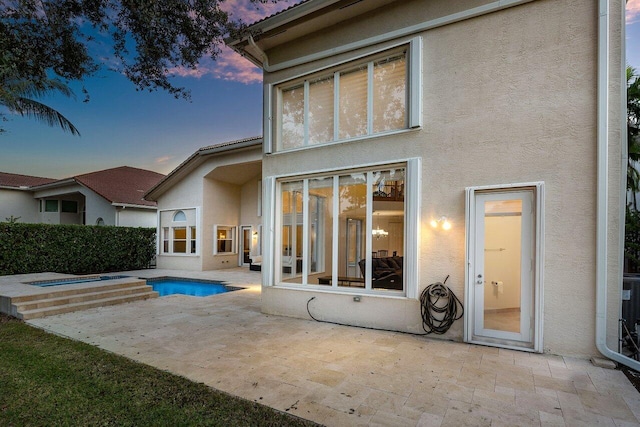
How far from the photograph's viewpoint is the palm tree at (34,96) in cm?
481

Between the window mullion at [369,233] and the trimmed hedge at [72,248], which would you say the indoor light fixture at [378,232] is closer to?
the window mullion at [369,233]

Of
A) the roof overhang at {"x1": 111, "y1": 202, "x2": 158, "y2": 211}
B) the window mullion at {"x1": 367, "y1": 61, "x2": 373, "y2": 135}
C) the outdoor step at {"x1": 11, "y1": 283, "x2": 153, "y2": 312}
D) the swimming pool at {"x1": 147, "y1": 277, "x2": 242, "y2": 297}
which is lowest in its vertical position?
the swimming pool at {"x1": 147, "y1": 277, "x2": 242, "y2": 297}

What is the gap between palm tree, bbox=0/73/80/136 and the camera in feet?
15.8

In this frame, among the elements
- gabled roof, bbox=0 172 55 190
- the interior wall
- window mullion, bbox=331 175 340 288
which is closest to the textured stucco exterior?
window mullion, bbox=331 175 340 288

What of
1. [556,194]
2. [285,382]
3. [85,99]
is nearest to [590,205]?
[556,194]

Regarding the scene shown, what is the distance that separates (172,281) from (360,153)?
12.3 metres

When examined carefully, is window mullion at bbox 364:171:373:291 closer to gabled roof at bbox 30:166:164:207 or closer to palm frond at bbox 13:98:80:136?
palm frond at bbox 13:98:80:136

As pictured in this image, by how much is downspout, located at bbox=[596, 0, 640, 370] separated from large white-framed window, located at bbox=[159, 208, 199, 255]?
1614 centimetres

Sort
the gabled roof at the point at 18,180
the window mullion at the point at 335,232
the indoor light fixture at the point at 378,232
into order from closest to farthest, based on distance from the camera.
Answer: the indoor light fixture at the point at 378,232, the window mullion at the point at 335,232, the gabled roof at the point at 18,180

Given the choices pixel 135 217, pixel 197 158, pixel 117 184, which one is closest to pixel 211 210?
pixel 197 158

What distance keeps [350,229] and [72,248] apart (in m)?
14.0

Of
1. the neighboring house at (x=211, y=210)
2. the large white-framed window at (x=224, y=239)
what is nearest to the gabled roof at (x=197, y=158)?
the neighboring house at (x=211, y=210)

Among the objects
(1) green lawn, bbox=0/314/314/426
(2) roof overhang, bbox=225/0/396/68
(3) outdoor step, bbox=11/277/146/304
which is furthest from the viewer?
(3) outdoor step, bbox=11/277/146/304

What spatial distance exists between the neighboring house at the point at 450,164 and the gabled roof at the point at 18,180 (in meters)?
24.9
